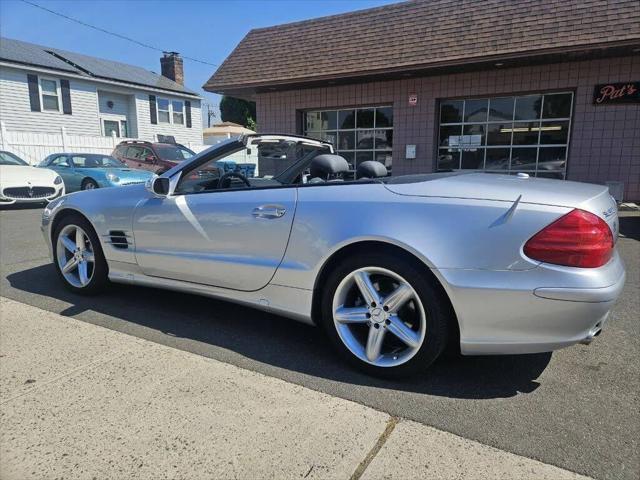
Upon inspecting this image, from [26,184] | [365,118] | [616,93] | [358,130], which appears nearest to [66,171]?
[26,184]

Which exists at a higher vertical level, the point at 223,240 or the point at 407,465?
the point at 223,240

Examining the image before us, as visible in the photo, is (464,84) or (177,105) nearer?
(464,84)

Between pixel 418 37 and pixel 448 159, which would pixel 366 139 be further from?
pixel 418 37

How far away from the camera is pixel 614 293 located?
91.2 inches

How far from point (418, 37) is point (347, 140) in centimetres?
319

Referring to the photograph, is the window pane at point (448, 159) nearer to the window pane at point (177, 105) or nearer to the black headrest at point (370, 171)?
the black headrest at point (370, 171)

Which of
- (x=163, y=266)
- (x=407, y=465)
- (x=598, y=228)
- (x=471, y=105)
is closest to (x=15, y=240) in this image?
(x=163, y=266)

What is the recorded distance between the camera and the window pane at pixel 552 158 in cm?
1005

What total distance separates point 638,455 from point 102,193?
4.13 m

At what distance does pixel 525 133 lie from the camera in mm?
10312

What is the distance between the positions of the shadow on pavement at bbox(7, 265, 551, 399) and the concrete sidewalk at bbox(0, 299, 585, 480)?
0.28 meters

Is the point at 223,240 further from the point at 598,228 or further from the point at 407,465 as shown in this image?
the point at 598,228

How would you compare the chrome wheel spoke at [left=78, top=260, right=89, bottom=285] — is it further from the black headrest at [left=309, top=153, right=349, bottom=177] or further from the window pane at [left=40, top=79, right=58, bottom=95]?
the window pane at [left=40, top=79, right=58, bottom=95]

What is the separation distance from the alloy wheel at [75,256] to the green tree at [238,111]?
38700 mm
